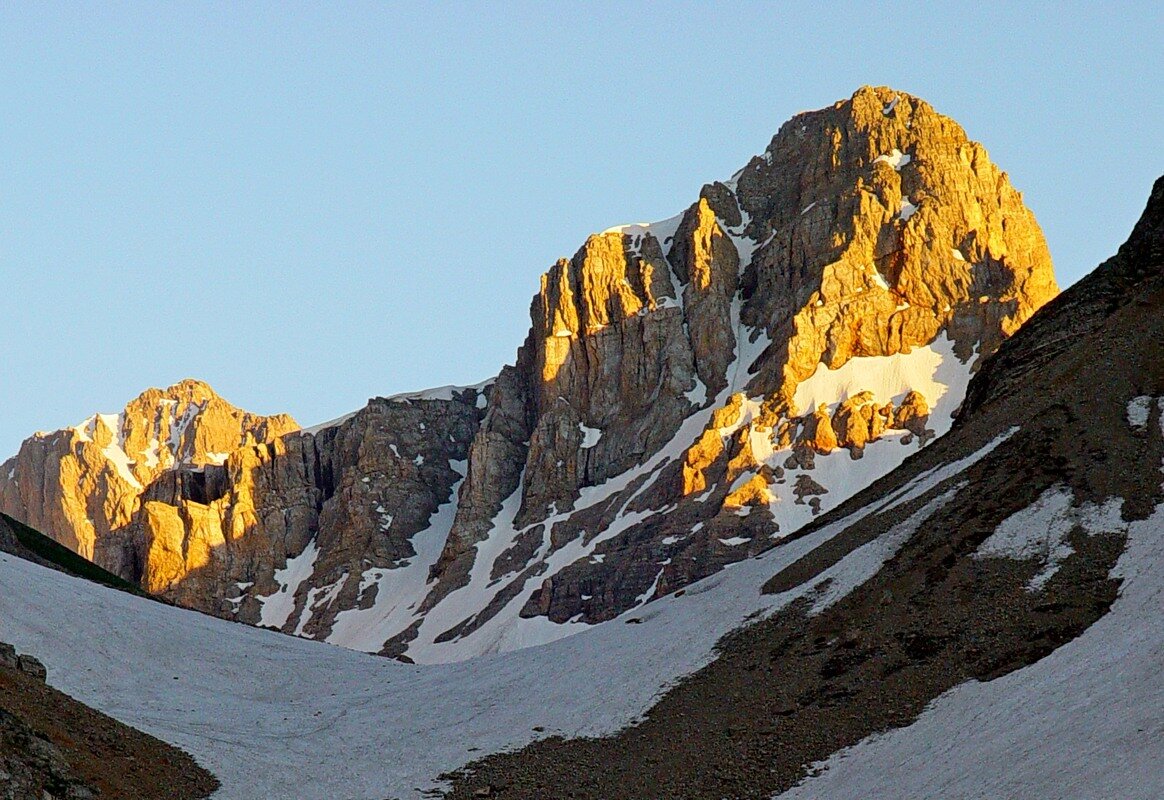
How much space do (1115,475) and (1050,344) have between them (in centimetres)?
2795

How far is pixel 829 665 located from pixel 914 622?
161 inches

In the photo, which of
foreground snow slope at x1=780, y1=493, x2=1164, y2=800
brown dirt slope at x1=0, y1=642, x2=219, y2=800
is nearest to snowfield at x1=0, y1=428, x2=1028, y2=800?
brown dirt slope at x1=0, y1=642, x2=219, y2=800

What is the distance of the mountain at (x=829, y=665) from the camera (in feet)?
120

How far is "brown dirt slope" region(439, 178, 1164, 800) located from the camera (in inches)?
1641

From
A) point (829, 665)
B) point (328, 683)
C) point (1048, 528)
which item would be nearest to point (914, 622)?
point (829, 665)

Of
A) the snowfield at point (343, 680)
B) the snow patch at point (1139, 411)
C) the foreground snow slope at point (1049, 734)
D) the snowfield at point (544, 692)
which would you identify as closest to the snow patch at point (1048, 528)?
the snowfield at point (544, 692)

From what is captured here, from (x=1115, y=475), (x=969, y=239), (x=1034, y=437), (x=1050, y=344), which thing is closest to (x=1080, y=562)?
(x=1115, y=475)

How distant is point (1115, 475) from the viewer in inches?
2231

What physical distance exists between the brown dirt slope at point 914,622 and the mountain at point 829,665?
0.14 m

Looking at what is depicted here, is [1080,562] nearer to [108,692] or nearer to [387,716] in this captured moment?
[387,716]

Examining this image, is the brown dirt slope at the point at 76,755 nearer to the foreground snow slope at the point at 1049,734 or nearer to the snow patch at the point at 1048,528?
the foreground snow slope at the point at 1049,734

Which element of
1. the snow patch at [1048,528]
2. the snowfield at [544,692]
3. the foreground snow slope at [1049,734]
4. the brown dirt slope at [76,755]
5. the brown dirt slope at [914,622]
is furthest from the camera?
the snow patch at [1048,528]

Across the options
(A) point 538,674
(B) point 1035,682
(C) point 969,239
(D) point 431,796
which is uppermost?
(C) point 969,239

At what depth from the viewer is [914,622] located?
4978 cm
